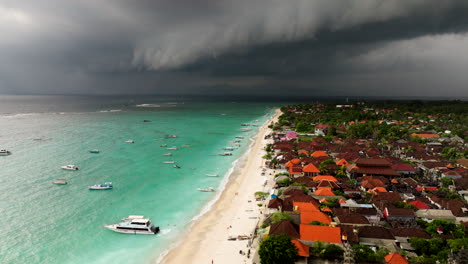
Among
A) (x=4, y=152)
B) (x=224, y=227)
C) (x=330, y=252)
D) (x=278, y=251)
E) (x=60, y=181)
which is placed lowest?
(x=224, y=227)

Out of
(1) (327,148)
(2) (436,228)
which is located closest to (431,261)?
(2) (436,228)

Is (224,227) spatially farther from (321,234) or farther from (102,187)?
(102,187)

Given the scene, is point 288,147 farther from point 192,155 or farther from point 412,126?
point 412,126

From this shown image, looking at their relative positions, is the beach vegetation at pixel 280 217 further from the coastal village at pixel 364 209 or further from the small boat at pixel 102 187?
the small boat at pixel 102 187

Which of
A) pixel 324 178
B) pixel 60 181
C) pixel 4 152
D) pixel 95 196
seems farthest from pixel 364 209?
pixel 4 152

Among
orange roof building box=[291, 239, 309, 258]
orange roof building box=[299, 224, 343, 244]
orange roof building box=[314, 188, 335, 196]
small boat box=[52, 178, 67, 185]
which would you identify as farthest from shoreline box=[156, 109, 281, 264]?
small boat box=[52, 178, 67, 185]

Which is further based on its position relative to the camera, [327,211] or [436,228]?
[327,211]
